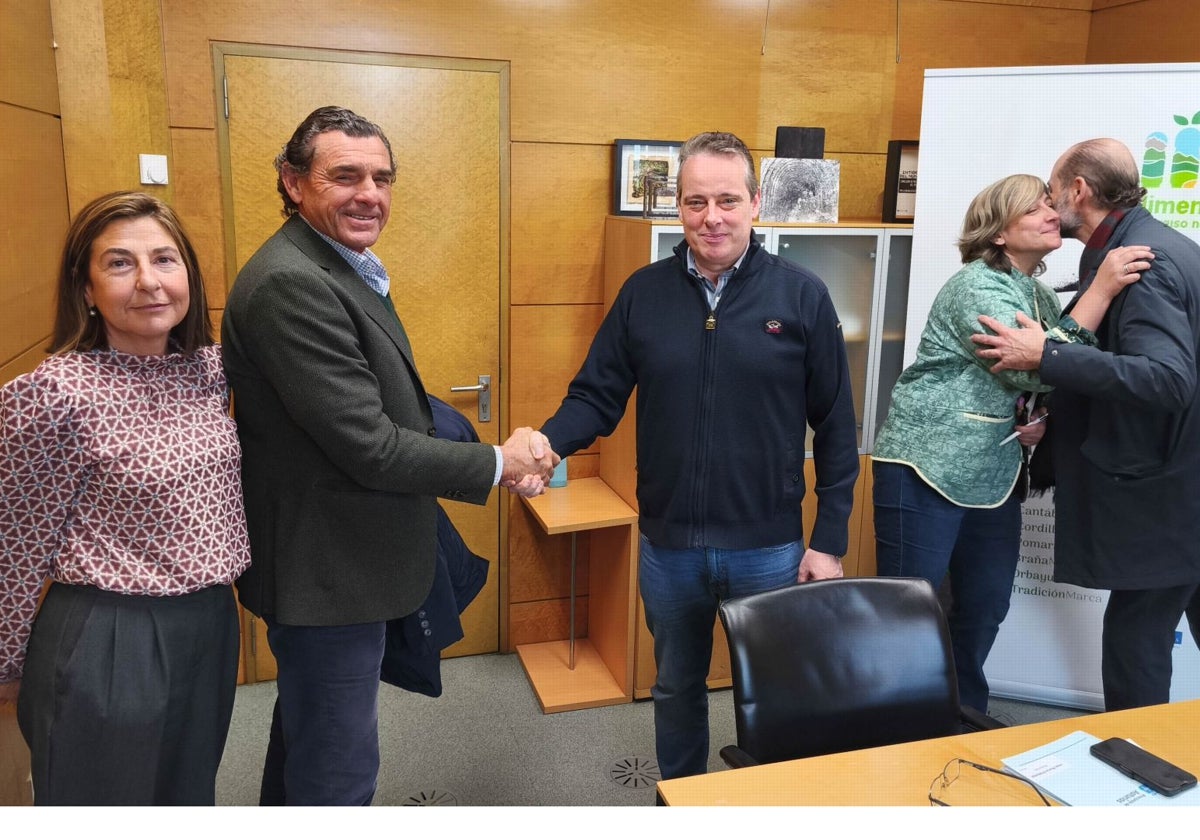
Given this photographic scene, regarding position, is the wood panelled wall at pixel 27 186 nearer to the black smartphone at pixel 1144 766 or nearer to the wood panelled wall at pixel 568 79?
the wood panelled wall at pixel 568 79

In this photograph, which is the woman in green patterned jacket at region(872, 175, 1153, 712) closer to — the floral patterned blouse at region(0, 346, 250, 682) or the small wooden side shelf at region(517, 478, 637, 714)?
the small wooden side shelf at region(517, 478, 637, 714)

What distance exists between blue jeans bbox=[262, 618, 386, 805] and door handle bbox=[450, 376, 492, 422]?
1.66 meters

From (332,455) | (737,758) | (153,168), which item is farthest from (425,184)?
(737,758)

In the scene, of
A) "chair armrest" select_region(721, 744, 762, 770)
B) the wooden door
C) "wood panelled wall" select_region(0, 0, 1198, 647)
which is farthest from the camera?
the wooden door

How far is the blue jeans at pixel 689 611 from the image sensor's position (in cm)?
224

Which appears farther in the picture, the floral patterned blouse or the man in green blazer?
the man in green blazer

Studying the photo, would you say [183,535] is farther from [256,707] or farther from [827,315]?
[256,707]

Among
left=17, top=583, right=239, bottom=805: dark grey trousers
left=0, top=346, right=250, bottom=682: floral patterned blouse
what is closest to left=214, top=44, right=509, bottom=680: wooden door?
left=0, top=346, right=250, bottom=682: floral patterned blouse

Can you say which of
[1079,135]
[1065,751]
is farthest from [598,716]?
[1079,135]

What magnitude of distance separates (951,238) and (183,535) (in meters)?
2.64

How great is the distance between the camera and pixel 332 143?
1.80 meters

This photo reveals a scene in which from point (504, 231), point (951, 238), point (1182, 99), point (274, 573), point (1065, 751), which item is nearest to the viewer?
point (1065, 751)

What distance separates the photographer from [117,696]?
1461mm

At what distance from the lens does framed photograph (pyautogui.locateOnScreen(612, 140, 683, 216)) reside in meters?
3.40
